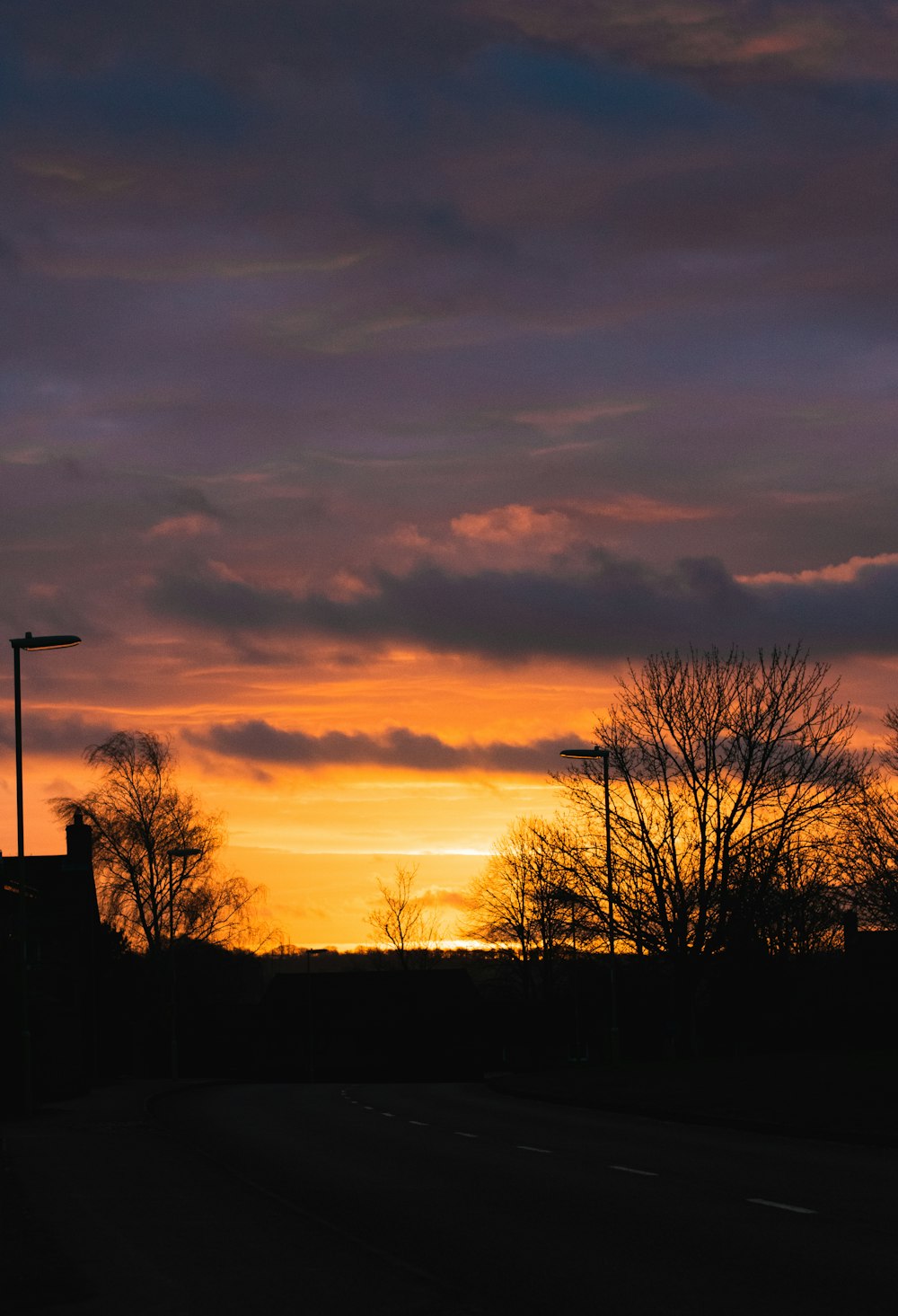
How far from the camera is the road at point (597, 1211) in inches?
383

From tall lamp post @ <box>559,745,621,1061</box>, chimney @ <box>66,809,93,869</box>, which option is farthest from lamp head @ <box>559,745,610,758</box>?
chimney @ <box>66,809,93,869</box>

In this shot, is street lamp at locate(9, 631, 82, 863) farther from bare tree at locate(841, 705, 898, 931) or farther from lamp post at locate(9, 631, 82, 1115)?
bare tree at locate(841, 705, 898, 931)

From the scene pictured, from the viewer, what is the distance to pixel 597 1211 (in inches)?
550

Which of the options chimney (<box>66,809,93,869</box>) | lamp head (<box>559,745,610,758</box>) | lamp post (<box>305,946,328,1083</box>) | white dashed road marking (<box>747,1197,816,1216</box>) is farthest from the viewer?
lamp post (<box>305,946,328,1083</box>)

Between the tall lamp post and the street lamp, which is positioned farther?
the tall lamp post

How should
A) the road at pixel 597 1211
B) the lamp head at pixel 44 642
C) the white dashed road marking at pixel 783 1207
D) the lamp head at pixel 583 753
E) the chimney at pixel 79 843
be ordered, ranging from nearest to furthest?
the road at pixel 597 1211, the white dashed road marking at pixel 783 1207, the lamp head at pixel 44 642, the lamp head at pixel 583 753, the chimney at pixel 79 843

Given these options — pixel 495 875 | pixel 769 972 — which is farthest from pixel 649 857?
pixel 495 875

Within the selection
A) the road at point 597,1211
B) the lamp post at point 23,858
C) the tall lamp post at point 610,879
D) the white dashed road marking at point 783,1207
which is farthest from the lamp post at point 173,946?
the white dashed road marking at point 783,1207

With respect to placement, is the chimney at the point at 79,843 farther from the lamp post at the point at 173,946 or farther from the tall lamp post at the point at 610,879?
the tall lamp post at the point at 610,879

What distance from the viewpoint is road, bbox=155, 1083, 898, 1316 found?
9.73 m

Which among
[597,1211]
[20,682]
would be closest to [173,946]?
A: [20,682]

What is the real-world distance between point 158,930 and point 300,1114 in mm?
36037

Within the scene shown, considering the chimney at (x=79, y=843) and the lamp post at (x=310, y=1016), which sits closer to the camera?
the chimney at (x=79, y=843)

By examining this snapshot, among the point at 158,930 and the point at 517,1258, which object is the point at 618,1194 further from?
the point at 158,930
